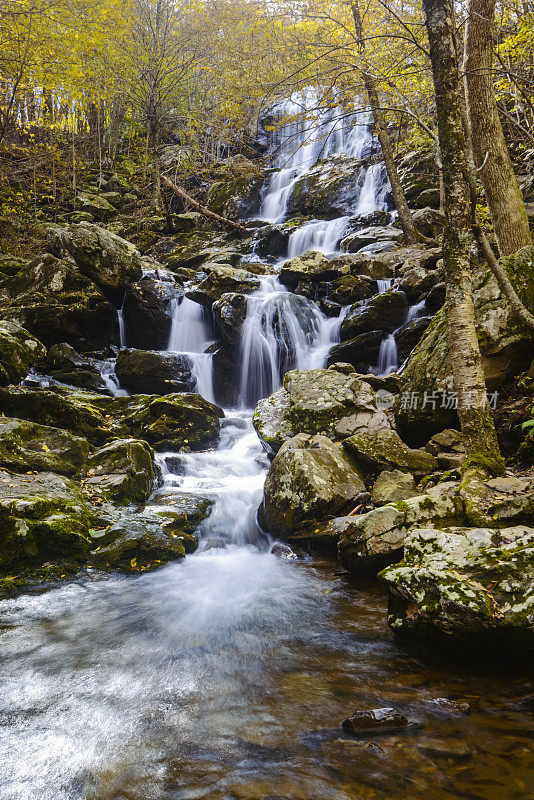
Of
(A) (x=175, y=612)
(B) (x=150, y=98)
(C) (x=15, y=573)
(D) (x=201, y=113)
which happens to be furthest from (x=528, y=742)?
(D) (x=201, y=113)

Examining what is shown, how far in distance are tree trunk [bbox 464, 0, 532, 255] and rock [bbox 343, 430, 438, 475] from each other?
3.34 meters

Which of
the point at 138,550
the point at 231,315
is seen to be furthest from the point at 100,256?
the point at 138,550

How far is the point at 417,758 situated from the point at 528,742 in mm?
563

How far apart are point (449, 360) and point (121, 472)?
5.30 m

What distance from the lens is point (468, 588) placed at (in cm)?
274

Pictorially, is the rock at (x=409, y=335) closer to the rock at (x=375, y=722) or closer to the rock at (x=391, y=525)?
the rock at (x=391, y=525)

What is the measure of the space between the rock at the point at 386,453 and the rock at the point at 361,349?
4.66 meters

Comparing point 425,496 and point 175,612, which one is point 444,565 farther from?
point 175,612

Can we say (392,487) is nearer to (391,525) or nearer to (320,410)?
(391,525)

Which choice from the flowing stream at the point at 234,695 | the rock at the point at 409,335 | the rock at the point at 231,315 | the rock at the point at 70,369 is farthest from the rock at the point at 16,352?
the rock at the point at 409,335

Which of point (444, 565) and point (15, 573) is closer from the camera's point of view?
point (444, 565)

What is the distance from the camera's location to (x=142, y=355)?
11609 mm

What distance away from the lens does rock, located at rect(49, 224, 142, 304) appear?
44.1ft

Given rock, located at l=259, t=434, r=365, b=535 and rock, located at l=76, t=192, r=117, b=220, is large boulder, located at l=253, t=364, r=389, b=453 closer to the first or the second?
rock, located at l=259, t=434, r=365, b=535
